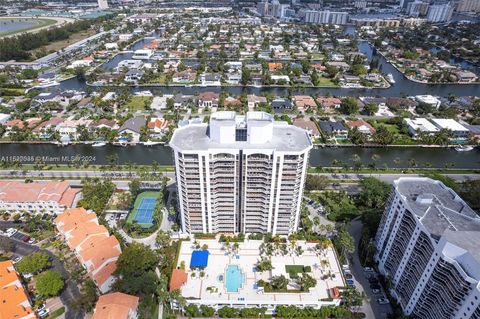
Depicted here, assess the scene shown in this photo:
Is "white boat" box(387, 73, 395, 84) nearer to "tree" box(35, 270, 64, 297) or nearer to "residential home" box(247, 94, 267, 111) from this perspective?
"residential home" box(247, 94, 267, 111)

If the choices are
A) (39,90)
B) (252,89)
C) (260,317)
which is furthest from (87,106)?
(260,317)

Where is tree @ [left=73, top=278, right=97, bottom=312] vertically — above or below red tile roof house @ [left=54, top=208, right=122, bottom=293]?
below

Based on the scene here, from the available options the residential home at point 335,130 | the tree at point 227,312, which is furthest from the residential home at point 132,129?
the tree at point 227,312

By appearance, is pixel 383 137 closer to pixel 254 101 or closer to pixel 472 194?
pixel 472 194

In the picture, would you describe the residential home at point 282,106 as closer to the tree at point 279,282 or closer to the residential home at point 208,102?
the residential home at point 208,102

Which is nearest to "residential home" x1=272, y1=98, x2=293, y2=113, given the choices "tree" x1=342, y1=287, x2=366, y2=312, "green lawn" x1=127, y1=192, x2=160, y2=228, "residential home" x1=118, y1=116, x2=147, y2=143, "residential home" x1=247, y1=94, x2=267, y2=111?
"residential home" x1=247, y1=94, x2=267, y2=111

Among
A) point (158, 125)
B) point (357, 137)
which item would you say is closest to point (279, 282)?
point (357, 137)

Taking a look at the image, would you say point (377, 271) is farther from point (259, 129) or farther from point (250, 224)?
point (259, 129)
